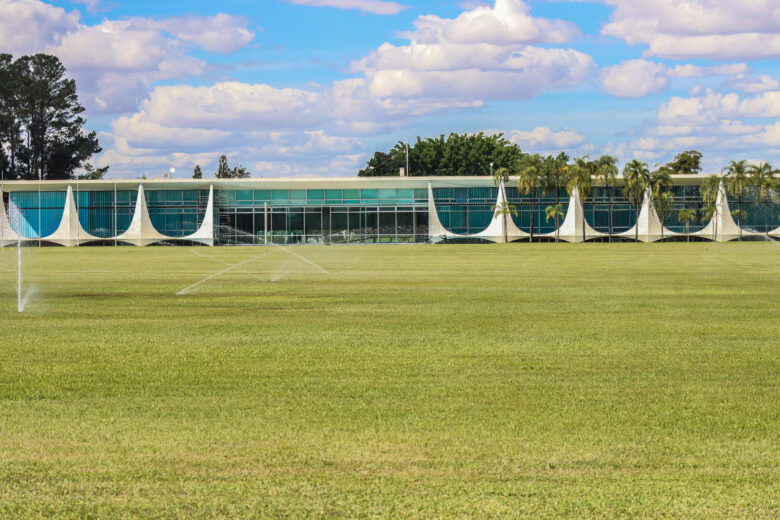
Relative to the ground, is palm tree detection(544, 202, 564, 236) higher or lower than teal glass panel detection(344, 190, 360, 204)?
lower

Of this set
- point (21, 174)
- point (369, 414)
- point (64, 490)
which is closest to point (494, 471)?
point (369, 414)

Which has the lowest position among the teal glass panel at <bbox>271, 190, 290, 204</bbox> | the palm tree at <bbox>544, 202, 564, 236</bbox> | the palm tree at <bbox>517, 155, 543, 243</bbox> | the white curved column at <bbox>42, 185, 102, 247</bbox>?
the white curved column at <bbox>42, 185, 102, 247</bbox>

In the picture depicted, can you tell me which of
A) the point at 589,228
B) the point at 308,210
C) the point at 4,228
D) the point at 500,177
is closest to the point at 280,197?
the point at 308,210

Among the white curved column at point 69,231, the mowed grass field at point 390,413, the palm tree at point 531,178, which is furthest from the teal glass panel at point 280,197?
the mowed grass field at point 390,413

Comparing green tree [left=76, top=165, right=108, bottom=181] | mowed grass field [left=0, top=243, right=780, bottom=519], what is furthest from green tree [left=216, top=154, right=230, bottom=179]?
mowed grass field [left=0, top=243, right=780, bottom=519]

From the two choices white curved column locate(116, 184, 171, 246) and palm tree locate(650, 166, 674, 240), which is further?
palm tree locate(650, 166, 674, 240)

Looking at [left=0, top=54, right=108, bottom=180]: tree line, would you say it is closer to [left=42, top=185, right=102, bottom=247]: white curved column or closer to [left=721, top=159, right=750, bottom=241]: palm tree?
[left=42, top=185, right=102, bottom=247]: white curved column

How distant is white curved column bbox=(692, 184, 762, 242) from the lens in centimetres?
9028

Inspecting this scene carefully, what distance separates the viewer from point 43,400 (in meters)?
9.82

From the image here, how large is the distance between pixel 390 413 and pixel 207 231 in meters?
79.0

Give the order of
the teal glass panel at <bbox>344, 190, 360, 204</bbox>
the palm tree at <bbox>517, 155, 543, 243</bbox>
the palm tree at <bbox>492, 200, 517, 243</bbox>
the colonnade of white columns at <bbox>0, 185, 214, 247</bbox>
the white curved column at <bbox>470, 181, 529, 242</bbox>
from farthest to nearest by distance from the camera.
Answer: the teal glass panel at <bbox>344, 190, 360, 204</bbox> → the palm tree at <bbox>517, 155, 543, 243</bbox> → the white curved column at <bbox>470, 181, 529, 242</bbox> → the palm tree at <bbox>492, 200, 517, 243</bbox> → the colonnade of white columns at <bbox>0, 185, 214, 247</bbox>

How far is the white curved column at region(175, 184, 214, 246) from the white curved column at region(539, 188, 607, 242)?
99.9ft

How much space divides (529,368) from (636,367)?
1.31 metres

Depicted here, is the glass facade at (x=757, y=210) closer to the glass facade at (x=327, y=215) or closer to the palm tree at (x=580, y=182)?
the palm tree at (x=580, y=182)
